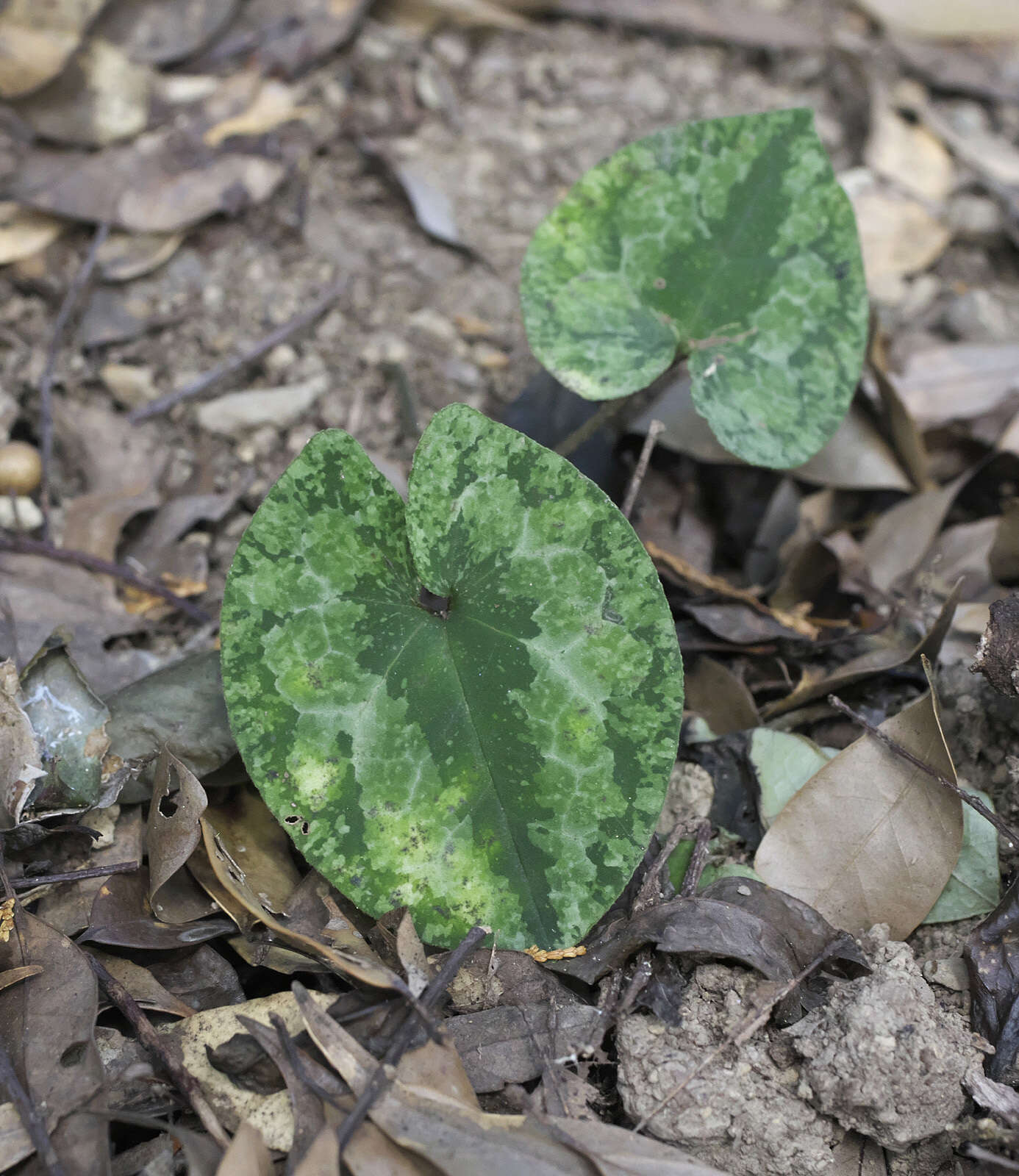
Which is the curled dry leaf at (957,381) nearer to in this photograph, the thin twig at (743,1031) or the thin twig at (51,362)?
the thin twig at (743,1031)

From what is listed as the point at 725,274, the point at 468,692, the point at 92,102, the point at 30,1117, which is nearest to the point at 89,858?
the point at 30,1117

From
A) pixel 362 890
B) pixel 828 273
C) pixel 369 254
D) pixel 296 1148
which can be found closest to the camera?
pixel 296 1148

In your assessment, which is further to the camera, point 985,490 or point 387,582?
point 985,490

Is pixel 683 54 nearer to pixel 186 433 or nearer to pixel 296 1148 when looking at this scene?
pixel 186 433

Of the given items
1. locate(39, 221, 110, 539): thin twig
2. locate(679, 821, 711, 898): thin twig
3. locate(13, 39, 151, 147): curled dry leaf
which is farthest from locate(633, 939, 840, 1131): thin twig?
locate(13, 39, 151, 147): curled dry leaf

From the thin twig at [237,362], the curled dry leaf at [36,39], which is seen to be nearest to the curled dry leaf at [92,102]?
the curled dry leaf at [36,39]

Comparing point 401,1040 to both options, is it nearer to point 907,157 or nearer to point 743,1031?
point 743,1031

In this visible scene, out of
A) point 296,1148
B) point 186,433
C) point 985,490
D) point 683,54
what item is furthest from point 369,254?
point 296,1148
